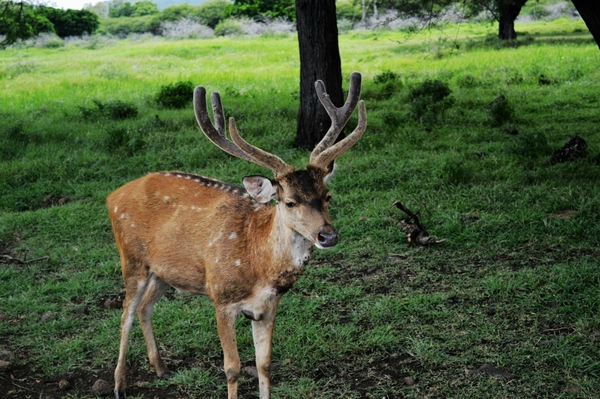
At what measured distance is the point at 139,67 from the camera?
70.0 feet

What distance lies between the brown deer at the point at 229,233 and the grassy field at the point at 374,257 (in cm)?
54

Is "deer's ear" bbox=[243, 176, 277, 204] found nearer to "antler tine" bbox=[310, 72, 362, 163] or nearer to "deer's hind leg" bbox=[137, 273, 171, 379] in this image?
"antler tine" bbox=[310, 72, 362, 163]

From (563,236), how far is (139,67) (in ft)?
54.2

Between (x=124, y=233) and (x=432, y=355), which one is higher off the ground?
(x=124, y=233)

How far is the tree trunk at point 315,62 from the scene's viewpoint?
10422 millimetres

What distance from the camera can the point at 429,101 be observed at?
40.0ft

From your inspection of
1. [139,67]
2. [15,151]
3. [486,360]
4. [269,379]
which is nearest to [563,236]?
[486,360]

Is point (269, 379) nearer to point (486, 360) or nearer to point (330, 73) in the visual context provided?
point (486, 360)

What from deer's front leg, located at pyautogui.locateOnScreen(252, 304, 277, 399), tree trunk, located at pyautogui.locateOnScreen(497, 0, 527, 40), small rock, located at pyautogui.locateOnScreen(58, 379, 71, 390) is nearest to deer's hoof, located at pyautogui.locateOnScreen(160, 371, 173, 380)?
small rock, located at pyautogui.locateOnScreen(58, 379, 71, 390)

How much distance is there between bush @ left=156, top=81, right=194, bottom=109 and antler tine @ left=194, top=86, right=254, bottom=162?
9684mm

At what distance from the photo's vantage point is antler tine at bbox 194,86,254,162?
4.52m

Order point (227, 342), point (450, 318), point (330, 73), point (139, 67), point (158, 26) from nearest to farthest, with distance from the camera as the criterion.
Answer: point (227, 342) → point (450, 318) → point (330, 73) → point (139, 67) → point (158, 26)

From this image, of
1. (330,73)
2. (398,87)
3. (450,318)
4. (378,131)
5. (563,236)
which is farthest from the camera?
(398,87)

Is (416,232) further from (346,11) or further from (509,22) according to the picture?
(346,11)
